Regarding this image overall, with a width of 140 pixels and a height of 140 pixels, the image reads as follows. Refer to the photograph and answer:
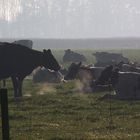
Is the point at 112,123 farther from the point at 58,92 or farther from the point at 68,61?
the point at 68,61

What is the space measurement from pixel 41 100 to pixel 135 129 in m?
12.7

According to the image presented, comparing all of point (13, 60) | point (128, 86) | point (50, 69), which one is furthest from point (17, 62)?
point (128, 86)

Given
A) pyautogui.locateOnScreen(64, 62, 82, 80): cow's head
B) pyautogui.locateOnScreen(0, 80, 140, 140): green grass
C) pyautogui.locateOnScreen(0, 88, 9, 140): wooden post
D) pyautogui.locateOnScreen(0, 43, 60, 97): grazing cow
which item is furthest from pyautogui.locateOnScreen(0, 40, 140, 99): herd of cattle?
pyautogui.locateOnScreen(0, 88, 9, 140): wooden post

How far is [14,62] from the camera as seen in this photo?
38.1 metres

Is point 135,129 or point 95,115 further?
point 95,115

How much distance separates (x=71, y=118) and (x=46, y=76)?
90.8 ft

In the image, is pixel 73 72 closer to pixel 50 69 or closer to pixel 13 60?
pixel 50 69

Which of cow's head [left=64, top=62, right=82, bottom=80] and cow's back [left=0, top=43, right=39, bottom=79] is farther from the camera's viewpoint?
cow's head [left=64, top=62, right=82, bottom=80]

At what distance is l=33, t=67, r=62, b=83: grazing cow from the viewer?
52.4m

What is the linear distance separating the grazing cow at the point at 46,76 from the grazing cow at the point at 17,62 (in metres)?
12.9

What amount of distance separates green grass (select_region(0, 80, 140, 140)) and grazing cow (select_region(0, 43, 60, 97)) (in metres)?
1.35

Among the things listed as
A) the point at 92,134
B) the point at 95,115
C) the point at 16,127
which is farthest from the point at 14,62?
the point at 92,134

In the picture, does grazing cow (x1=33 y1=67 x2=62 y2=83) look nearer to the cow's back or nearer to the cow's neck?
the cow's neck

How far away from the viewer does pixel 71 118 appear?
2616 centimetres
